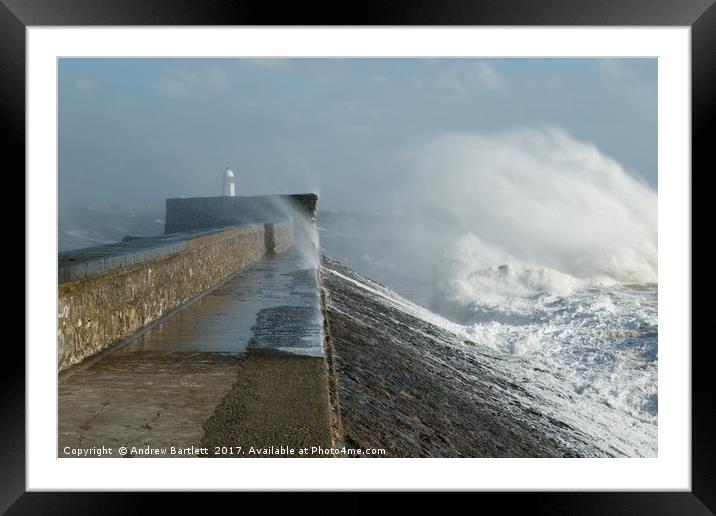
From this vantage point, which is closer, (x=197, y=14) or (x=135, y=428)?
(x=135, y=428)

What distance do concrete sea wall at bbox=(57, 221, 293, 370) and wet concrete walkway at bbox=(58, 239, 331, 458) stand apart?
0.41ft

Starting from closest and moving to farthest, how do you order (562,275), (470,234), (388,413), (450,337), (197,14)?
(197,14) → (388,413) → (450,337) → (562,275) → (470,234)

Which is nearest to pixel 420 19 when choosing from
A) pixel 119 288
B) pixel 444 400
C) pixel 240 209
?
pixel 119 288

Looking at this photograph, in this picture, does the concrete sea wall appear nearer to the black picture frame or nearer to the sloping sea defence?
the black picture frame

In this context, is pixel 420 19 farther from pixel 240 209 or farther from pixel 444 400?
pixel 240 209

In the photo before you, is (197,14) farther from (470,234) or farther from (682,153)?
(470,234)

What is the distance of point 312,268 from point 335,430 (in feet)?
21.7

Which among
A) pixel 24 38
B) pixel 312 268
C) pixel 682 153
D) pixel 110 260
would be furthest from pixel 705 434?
pixel 312 268

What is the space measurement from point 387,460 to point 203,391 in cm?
89

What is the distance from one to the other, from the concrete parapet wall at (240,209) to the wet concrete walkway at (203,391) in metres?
13.6

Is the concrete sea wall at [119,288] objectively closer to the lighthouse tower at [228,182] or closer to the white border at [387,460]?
the white border at [387,460]

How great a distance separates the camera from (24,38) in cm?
352

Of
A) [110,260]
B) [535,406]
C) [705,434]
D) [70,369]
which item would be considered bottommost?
[535,406]

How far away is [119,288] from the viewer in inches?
167
